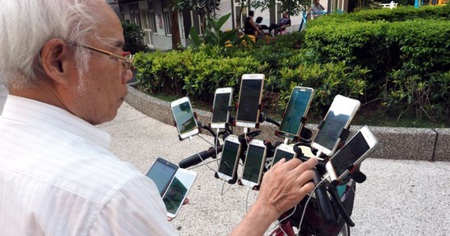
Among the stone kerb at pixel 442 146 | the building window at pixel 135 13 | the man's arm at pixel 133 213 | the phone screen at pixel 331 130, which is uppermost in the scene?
the building window at pixel 135 13

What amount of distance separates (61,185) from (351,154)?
0.90m

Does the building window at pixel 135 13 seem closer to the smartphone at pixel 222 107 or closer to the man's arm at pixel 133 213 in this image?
the smartphone at pixel 222 107

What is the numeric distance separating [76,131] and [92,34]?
25cm

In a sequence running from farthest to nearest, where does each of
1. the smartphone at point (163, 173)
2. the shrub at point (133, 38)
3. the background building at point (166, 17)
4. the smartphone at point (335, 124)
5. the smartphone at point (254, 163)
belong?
1. the background building at point (166, 17)
2. the shrub at point (133, 38)
3. the smartphone at point (163, 173)
4. the smartphone at point (254, 163)
5. the smartphone at point (335, 124)

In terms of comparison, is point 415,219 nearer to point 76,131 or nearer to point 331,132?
point 331,132

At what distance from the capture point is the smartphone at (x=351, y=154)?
3.63 feet

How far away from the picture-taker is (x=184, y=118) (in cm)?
168

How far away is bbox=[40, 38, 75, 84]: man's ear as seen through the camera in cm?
78

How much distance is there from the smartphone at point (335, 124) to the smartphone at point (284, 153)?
12 centimetres

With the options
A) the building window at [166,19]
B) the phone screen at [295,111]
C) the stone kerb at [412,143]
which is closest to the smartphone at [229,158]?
the phone screen at [295,111]

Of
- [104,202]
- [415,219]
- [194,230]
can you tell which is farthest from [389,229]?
[104,202]

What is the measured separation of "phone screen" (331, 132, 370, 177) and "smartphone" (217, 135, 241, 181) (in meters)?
0.43

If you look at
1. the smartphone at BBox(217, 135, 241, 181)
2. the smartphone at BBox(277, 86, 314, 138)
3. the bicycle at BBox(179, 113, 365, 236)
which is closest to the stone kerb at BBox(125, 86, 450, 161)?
the bicycle at BBox(179, 113, 365, 236)

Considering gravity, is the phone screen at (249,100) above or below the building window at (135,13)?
below
